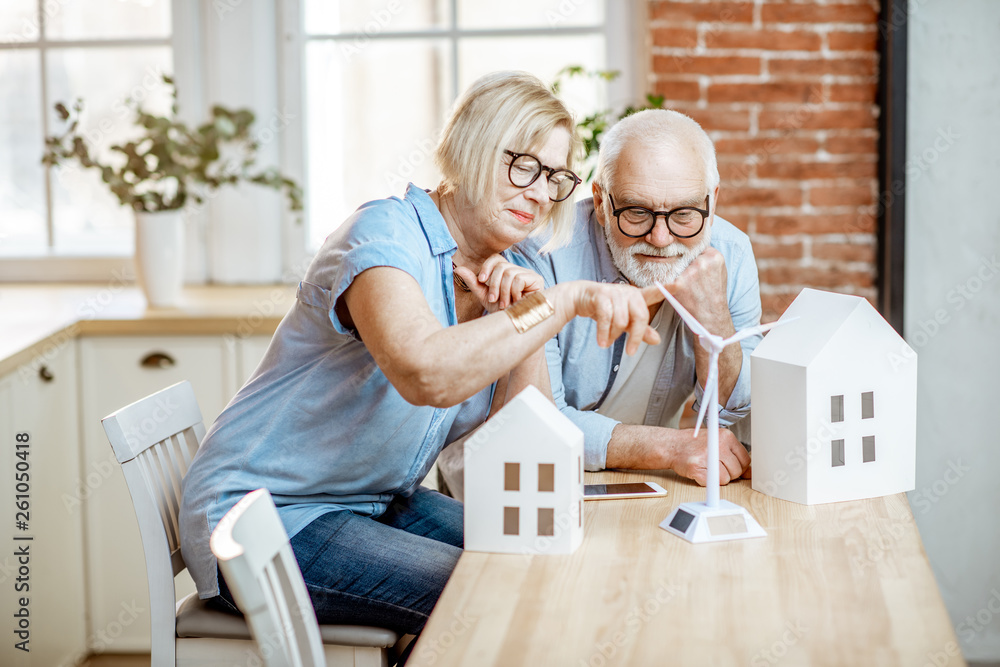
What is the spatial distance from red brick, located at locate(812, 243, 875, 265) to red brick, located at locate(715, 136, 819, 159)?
0.28m

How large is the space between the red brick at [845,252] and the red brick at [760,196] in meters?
0.15

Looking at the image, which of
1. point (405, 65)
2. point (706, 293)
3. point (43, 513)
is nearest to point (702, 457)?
point (706, 293)

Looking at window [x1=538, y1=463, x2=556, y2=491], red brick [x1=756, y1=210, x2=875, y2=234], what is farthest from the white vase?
window [x1=538, y1=463, x2=556, y2=491]

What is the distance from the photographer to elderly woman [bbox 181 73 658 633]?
1308mm

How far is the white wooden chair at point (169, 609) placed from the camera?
4.75 ft

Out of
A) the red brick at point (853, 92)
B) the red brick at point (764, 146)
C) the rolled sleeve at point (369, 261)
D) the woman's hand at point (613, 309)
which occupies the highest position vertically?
the red brick at point (853, 92)

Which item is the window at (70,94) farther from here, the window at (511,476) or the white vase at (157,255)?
the window at (511,476)

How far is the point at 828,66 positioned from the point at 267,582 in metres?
2.25

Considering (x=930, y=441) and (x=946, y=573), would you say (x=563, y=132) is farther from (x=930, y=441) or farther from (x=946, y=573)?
(x=946, y=573)

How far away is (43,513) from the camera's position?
2398 millimetres

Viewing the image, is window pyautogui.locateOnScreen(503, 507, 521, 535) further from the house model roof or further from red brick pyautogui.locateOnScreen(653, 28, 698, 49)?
red brick pyautogui.locateOnScreen(653, 28, 698, 49)

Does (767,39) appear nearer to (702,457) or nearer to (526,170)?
(526,170)

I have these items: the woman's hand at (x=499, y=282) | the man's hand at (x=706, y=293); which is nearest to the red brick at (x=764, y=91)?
the man's hand at (x=706, y=293)

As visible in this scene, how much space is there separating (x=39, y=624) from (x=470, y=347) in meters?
1.72
